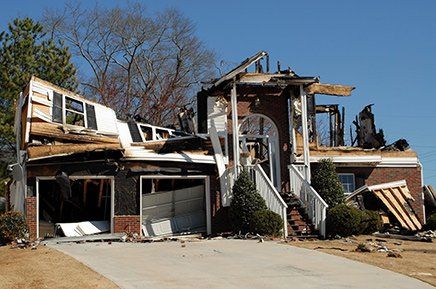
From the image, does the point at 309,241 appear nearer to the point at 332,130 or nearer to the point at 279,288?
the point at 279,288

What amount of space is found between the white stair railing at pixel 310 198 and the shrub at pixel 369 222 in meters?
1.36

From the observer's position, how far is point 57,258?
1457cm

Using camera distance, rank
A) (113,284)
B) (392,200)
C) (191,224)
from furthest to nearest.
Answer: (392,200), (191,224), (113,284)

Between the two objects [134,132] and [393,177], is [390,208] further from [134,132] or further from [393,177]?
[134,132]

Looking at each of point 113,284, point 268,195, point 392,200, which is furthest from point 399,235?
point 113,284

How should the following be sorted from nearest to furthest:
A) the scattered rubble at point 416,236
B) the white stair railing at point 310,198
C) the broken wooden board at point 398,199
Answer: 1. the white stair railing at point 310,198
2. the scattered rubble at point 416,236
3. the broken wooden board at point 398,199

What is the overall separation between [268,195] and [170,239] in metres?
3.53

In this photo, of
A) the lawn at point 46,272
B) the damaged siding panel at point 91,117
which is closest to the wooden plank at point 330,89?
the damaged siding panel at point 91,117

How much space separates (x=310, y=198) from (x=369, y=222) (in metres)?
2.11

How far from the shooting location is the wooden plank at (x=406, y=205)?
79.9 ft

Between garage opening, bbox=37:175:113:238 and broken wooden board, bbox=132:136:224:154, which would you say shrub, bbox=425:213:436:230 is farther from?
garage opening, bbox=37:175:113:238

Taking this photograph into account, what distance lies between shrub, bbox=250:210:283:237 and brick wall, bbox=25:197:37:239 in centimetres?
681

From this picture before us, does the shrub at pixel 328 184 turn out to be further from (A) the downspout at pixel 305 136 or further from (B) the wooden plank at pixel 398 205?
(B) the wooden plank at pixel 398 205

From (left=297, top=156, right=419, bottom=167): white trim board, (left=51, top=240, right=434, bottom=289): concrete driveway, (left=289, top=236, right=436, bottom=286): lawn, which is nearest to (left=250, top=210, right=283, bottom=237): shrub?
(left=289, top=236, right=436, bottom=286): lawn
